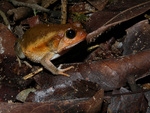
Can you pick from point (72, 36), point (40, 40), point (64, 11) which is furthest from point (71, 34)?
point (64, 11)

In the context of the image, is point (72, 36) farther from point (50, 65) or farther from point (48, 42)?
point (50, 65)

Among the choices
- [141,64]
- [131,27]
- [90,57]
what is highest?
[131,27]

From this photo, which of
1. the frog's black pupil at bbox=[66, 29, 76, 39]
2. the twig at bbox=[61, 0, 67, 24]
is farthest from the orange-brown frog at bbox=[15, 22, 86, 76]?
the twig at bbox=[61, 0, 67, 24]

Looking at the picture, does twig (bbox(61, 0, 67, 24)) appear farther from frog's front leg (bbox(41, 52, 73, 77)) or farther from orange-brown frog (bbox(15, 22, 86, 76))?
frog's front leg (bbox(41, 52, 73, 77))

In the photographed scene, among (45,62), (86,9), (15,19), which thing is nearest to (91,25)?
(86,9)

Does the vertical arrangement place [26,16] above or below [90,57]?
above

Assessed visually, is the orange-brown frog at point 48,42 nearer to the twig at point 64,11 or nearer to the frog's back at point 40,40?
the frog's back at point 40,40

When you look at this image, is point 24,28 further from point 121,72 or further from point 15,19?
point 121,72

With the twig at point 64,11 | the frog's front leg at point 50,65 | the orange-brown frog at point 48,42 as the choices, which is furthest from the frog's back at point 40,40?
the twig at point 64,11
